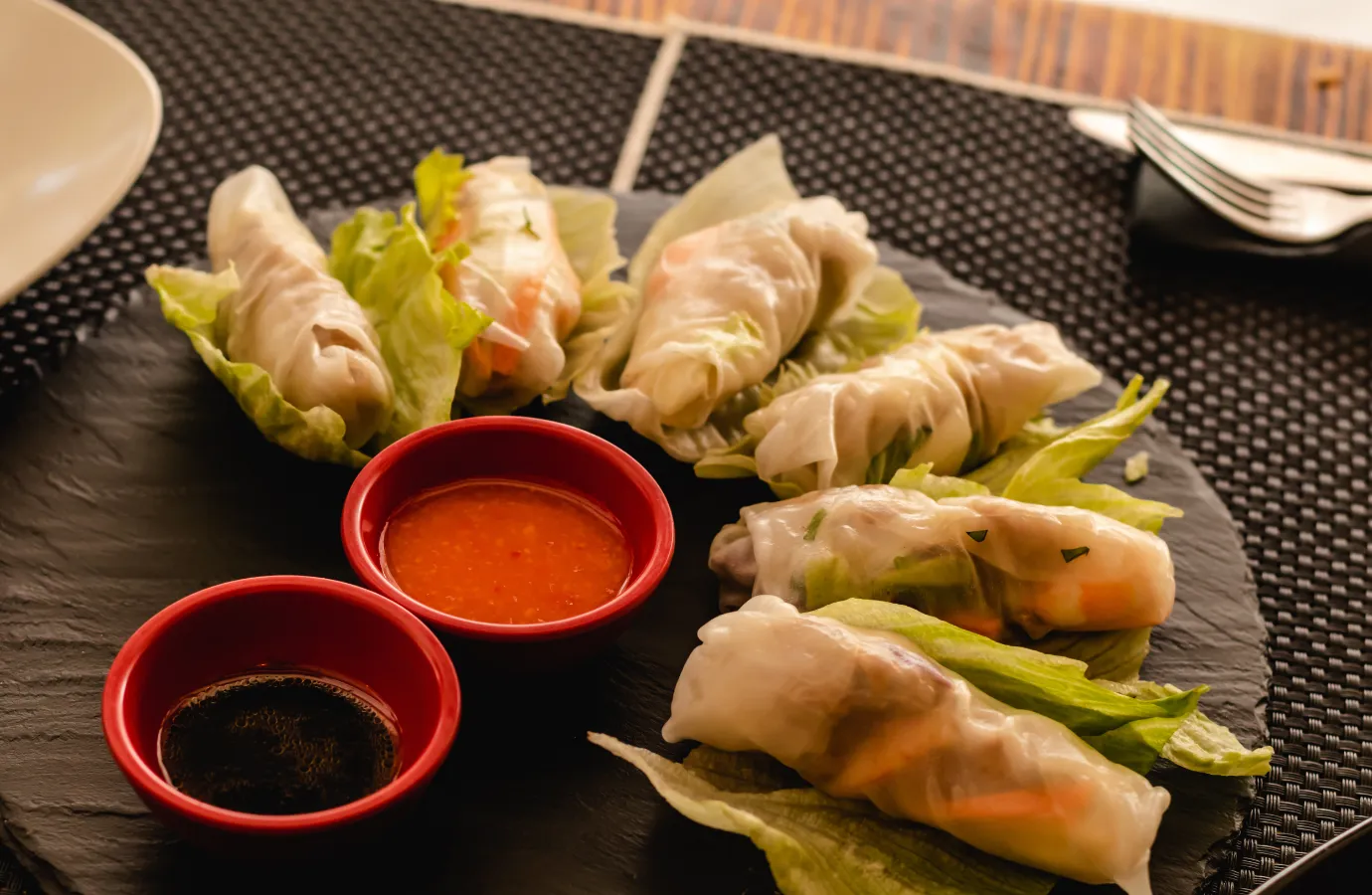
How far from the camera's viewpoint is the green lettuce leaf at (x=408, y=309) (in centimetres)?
296

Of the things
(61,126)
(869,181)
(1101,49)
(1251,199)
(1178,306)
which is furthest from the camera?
(1101,49)

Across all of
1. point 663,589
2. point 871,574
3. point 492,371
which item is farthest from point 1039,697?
point 492,371

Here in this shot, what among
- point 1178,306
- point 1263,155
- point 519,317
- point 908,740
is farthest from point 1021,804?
point 1263,155

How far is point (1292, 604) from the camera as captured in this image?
3170mm

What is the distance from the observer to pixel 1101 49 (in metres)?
5.14

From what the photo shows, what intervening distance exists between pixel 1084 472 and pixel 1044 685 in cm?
80

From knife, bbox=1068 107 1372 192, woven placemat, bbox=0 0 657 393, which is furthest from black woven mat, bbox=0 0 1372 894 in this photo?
knife, bbox=1068 107 1372 192

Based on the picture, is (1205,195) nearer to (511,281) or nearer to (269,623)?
(511,281)

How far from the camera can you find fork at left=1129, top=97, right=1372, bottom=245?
4.14m

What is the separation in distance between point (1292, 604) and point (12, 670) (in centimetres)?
257

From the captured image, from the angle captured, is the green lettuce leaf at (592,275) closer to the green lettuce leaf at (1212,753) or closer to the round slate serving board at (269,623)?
the round slate serving board at (269,623)

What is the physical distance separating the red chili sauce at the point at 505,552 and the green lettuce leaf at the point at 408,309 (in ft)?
0.90

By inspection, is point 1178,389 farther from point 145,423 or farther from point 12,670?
Result: point 12,670

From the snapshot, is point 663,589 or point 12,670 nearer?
point 12,670
